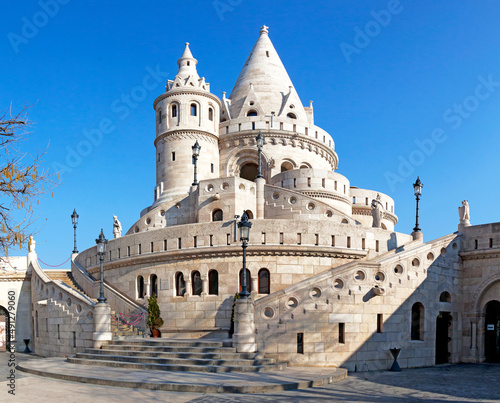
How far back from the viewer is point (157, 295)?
22.3m

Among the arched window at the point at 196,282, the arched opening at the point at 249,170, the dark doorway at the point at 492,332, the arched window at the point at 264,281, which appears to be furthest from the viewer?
the arched opening at the point at 249,170

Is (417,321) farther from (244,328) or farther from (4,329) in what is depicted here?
(4,329)

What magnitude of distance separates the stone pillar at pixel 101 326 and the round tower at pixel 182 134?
538 inches

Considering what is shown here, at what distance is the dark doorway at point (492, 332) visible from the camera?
2036cm

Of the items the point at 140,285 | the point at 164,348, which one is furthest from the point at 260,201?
the point at 164,348

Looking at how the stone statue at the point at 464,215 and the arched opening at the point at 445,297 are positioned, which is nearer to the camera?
the arched opening at the point at 445,297

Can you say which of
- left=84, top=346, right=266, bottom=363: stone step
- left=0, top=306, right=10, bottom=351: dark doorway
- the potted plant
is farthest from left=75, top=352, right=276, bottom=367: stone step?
left=0, top=306, right=10, bottom=351: dark doorway

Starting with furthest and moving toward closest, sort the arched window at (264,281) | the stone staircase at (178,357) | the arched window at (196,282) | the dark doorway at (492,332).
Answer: the arched window at (196,282) → the arched window at (264,281) → the dark doorway at (492,332) → the stone staircase at (178,357)

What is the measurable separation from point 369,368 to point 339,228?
21.5 feet

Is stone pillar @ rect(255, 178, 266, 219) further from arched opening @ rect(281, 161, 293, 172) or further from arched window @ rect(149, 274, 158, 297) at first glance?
arched opening @ rect(281, 161, 293, 172)

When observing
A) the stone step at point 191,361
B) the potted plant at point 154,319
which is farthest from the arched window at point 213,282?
the stone step at point 191,361

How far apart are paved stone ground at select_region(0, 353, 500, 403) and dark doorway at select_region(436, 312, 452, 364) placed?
394 centimetres

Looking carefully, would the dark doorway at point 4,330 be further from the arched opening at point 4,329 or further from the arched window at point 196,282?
the arched window at point 196,282

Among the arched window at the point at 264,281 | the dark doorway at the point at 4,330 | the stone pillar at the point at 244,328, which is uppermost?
the arched window at the point at 264,281
